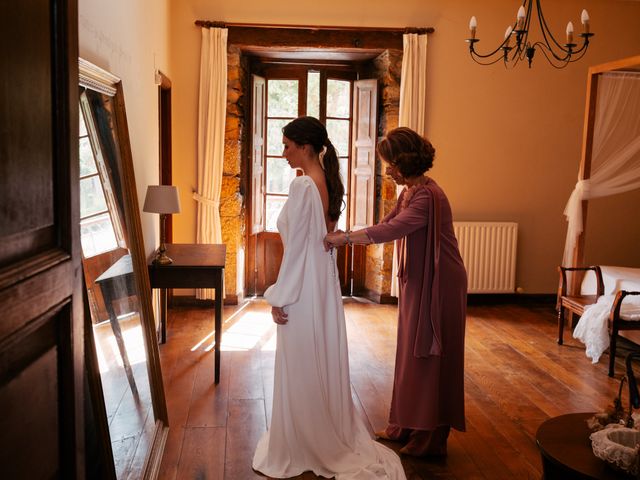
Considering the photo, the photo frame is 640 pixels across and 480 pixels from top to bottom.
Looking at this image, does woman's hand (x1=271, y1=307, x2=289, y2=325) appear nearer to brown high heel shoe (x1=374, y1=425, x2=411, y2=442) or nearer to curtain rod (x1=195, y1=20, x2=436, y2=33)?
brown high heel shoe (x1=374, y1=425, x2=411, y2=442)

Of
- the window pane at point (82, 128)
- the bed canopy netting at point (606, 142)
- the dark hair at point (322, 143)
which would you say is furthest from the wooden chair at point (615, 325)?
the window pane at point (82, 128)

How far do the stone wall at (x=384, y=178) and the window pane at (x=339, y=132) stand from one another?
0.37 meters

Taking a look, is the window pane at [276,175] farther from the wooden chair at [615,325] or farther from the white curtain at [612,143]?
the wooden chair at [615,325]

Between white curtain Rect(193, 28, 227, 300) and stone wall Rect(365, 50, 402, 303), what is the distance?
1.64 meters

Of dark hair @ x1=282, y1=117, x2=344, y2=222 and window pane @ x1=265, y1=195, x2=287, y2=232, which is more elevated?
dark hair @ x1=282, y1=117, x2=344, y2=222

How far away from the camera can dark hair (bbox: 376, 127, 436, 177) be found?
3143 mm

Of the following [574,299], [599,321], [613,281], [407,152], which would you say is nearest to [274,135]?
[574,299]

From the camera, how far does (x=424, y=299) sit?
314cm

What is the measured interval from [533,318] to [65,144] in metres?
5.90

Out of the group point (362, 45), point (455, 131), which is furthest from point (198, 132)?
point (455, 131)

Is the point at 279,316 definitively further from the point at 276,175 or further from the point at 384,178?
the point at 276,175

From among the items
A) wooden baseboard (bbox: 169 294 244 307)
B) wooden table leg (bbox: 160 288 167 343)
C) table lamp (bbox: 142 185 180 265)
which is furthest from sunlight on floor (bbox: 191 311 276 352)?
table lamp (bbox: 142 185 180 265)

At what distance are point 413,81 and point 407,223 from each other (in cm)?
376

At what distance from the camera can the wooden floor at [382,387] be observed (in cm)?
325
